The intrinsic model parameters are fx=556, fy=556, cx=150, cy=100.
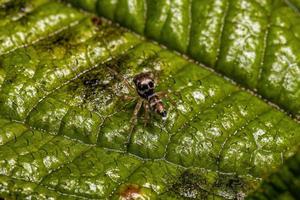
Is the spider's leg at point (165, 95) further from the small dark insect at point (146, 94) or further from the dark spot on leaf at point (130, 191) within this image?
the dark spot on leaf at point (130, 191)

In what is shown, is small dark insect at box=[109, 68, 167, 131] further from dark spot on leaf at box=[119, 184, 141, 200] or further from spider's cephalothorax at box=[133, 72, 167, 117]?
dark spot on leaf at box=[119, 184, 141, 200]

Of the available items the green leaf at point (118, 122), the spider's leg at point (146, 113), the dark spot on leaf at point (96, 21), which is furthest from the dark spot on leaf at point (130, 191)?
the dark spot on leaf at point (96, 21)

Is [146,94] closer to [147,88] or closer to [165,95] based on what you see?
[147,88]

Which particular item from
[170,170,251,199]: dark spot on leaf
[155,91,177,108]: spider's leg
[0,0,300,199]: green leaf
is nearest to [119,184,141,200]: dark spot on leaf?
[0,0,300,199]: green leaf

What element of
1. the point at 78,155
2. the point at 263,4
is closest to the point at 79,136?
the point at 78,155

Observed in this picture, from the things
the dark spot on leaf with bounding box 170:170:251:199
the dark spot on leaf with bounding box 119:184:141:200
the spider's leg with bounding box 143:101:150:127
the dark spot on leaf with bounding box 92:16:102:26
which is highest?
the dark spot on leaf with bounding box 92:16:102:26

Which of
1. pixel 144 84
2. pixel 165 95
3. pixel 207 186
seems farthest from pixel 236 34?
pixel 207 186

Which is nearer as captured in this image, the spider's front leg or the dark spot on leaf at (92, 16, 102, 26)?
the spider's front leg
